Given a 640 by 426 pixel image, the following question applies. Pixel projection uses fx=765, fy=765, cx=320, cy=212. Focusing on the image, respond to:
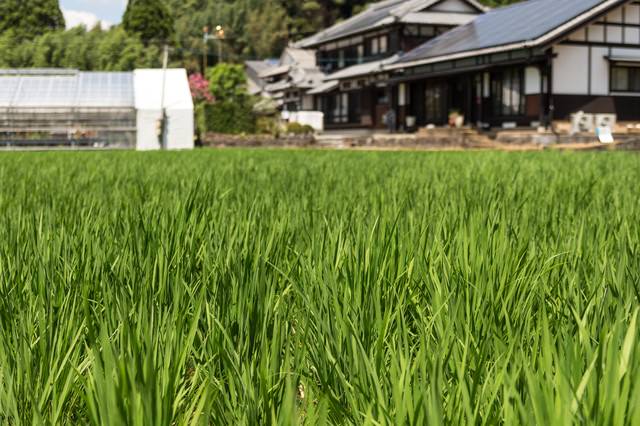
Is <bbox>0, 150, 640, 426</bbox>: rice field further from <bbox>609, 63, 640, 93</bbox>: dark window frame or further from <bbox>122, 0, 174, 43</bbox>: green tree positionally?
<bbox>122, 0, 174, 43</bbox>: green tree

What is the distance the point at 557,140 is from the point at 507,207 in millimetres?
16011

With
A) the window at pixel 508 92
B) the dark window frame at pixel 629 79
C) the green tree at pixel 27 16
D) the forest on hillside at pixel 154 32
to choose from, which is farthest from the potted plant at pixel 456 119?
the green tree at pixel 27 16

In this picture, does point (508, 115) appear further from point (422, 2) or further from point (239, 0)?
point (239, 0)

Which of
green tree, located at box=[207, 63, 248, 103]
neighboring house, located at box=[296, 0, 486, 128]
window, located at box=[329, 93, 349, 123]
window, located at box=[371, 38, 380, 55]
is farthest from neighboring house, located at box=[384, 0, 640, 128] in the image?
green tree, located at box=[207, 63, 248, 103]

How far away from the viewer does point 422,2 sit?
32.3m

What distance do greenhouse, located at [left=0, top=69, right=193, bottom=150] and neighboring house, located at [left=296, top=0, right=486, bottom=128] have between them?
9.95 m

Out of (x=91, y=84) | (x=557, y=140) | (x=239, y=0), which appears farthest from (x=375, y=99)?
(x=239, y=0)

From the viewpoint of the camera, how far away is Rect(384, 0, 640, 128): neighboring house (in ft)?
73.5

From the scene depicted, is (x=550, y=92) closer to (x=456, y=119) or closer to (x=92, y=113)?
(x=456, y=119)

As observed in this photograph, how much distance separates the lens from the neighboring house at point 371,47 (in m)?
32.5

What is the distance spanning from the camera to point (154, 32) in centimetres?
6781

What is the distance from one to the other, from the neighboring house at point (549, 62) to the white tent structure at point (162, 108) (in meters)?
8.74

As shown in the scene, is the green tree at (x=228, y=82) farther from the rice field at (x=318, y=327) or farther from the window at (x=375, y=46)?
the rice field at (x=318, y=327)

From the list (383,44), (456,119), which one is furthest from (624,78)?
(383,44)
